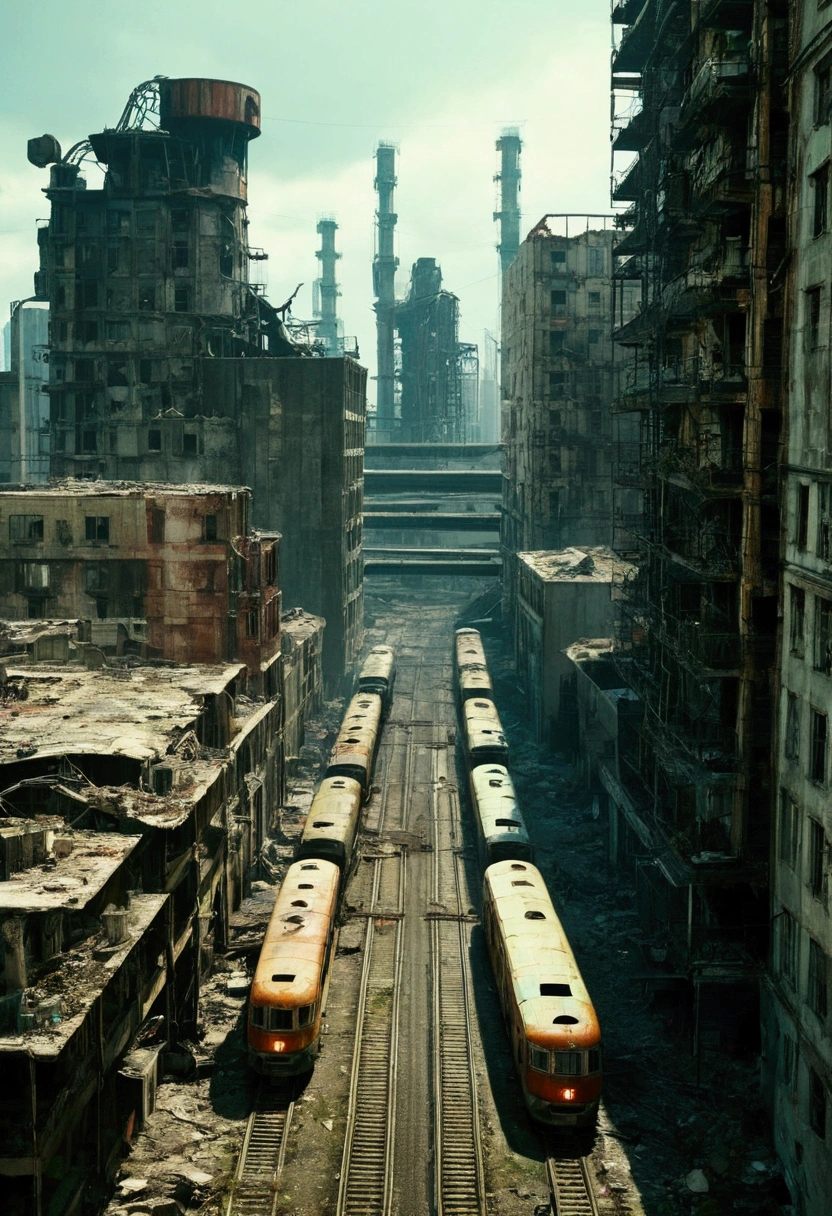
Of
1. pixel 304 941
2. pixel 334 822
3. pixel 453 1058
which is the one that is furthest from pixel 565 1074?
pixel 334 822

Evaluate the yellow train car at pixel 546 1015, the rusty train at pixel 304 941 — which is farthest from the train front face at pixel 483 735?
the yellow train car at pixel 546 1015

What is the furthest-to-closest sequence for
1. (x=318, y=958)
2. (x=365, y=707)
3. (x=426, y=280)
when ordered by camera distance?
1. (x=426, y=280)
2. (x=365, y=707)
3. (x=318, y=958)

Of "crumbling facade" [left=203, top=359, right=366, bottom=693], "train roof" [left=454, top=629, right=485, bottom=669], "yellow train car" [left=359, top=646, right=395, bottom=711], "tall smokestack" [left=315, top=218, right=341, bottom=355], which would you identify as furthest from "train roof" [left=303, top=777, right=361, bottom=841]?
"tall smokestack" [left=315, top=218, right=341, bottom=355]

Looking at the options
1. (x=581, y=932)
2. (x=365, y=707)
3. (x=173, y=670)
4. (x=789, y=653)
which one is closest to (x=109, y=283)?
(x=365, y=707)

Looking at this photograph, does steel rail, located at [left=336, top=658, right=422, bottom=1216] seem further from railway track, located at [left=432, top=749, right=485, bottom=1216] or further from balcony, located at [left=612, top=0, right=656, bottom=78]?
balcony, located at [left=612, top=0, right=656, bottom=78]

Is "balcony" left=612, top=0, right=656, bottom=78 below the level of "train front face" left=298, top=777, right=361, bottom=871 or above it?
above

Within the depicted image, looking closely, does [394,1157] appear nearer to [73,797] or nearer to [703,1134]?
[703,1134]

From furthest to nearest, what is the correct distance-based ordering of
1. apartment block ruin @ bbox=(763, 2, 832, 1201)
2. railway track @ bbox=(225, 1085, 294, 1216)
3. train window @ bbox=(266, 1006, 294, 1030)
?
train window @ bbox=(266, 1006, 294, 1030) < apartment block ruin @ bbox=(763, 2, 832, 1201) < railway track @ bbox=(225, 1085, 294, 1216)

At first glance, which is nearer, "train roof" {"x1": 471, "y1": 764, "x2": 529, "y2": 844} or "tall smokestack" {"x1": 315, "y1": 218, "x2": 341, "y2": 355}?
"train roof" {"x1": 471, "y1": 764, "x2": 529, "y2": 844}
